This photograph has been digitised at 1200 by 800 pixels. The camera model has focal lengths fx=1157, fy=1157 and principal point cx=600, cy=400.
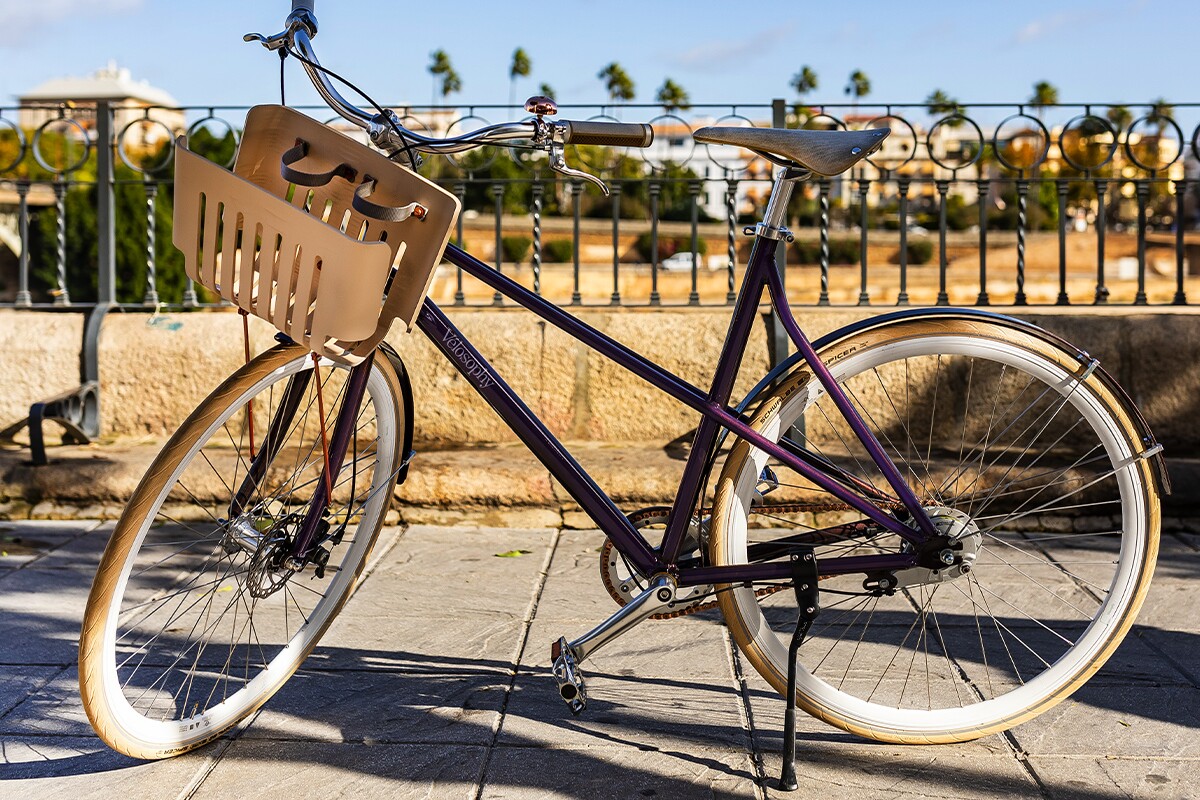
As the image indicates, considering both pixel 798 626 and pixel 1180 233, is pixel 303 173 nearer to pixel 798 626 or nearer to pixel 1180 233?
pixel 798 626

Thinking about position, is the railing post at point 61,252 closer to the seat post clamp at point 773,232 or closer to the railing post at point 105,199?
the railing post at point 105,199

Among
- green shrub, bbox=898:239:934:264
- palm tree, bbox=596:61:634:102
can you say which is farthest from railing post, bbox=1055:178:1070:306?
palm tree, bbox=596:61:634:102

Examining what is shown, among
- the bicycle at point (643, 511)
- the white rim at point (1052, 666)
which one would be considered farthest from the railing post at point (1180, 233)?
the white rim at point (1052, 666)

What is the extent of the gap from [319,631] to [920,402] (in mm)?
3252

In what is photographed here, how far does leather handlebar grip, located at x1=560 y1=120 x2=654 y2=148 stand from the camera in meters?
2.27

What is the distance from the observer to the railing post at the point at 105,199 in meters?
5.50

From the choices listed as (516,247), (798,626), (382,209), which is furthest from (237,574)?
(516,247)

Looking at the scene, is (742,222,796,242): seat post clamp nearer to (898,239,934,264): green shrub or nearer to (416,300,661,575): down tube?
(416,300,661,575): down tube

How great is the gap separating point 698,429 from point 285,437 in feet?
3.04

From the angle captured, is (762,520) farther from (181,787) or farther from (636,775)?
(181,787)

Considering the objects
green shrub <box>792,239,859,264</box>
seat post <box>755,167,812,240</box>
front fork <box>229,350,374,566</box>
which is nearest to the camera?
seat post <box>755,167,812,240</box>

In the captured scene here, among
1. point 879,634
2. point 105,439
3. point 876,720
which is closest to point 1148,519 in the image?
point 876,720

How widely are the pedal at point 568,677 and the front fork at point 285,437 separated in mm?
595

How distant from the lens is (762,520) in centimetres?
371
